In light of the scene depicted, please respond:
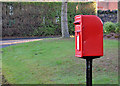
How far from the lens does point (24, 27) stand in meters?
23.3

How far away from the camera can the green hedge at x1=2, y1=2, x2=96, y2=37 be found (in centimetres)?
2305

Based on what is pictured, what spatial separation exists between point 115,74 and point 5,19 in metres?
18.4

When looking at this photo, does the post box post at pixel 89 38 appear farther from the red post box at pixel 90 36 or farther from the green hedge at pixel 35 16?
the green hedge at pixel 35 16

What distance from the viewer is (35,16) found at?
23266mm

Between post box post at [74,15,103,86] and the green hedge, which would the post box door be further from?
the green hedge

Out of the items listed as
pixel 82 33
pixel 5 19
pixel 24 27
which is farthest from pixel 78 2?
pixel 82 33

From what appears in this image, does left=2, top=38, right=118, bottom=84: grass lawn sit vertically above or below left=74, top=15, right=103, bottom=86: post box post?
below

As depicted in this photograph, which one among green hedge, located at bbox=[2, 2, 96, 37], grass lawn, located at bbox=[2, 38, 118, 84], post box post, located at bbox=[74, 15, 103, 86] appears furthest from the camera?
green hedge, located at bbox=[2, 2, 96, 37]

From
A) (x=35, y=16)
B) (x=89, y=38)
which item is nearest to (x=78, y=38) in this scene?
(x=89, y=38)

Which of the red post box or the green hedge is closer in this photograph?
the red post box

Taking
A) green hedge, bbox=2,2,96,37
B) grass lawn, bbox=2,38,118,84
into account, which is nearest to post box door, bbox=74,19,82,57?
grass lawn, bbox=2,38,118,84

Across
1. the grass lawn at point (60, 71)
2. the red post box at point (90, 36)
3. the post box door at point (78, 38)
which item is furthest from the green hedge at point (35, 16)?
the red post box at point (90, 36)

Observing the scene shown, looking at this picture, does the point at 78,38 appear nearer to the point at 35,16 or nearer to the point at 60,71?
the point at 60,71

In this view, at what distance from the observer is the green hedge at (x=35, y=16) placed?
75.6ft
